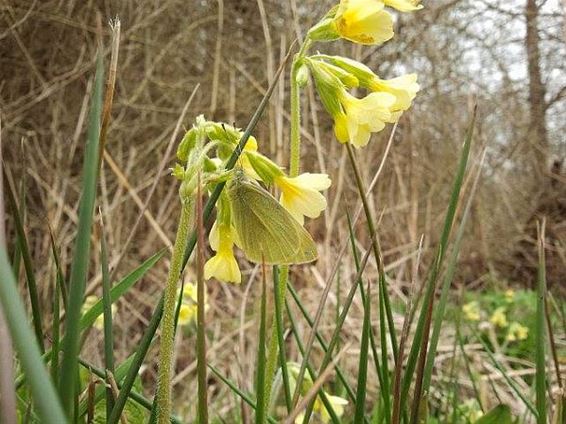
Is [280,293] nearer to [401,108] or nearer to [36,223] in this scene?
[401,108]

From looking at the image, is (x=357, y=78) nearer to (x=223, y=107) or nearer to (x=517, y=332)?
(x=223, y=107)

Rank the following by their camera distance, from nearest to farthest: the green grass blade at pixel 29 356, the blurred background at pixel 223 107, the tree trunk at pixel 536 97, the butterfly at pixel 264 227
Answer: the green grass blade at pixel 29 356
the butterfly at pixel 264 227
the blurred background at pixel 223 107
the tree trunk at pixel 536 97

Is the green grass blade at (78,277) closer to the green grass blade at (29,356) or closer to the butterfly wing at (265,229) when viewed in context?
the green grass blade at (29,356)

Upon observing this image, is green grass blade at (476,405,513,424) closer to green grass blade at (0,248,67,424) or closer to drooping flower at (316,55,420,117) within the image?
drooping flower at (316,55,420,117)

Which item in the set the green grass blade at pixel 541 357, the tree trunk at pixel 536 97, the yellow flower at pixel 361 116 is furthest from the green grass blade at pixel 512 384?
the tree trunk at pixel 536 97

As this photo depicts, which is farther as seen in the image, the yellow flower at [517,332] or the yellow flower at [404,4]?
the yellow flower at [517,332]

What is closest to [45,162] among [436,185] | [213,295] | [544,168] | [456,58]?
[213,295]

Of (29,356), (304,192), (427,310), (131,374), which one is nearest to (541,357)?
(427,310)
